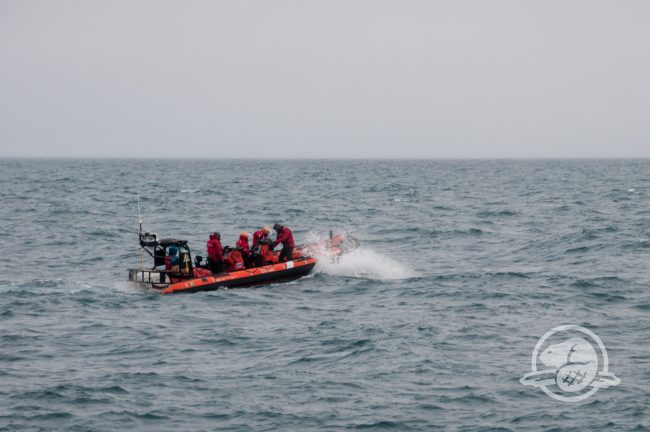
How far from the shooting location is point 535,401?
13.7 m

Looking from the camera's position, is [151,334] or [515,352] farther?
[151,334]

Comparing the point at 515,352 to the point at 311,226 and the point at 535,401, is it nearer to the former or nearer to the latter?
the point at 535,401

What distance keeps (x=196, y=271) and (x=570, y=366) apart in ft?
40.3

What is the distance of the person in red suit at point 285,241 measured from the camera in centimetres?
2523

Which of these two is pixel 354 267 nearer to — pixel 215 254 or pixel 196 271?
pixel 215 254

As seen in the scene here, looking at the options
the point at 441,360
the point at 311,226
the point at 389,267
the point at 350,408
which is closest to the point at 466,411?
the point at 350,408

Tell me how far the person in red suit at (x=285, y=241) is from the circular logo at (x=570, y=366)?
31.6ft

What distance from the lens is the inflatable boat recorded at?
23.5m

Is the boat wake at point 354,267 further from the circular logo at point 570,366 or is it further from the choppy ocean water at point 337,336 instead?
the circular logo at point 570,366

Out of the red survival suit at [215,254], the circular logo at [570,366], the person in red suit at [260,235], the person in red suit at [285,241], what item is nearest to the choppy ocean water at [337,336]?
the circular logo at [570,366]

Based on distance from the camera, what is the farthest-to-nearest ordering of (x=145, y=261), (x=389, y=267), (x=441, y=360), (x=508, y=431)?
(x=145, y=261), (x=389, y=267), (x=441, y=360), (x=508, y=431)

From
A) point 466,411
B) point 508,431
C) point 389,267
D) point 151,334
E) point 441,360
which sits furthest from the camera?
point 389,267

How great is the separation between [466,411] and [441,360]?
283 centimetres

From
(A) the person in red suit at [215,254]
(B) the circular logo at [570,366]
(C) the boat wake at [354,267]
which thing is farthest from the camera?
(C) the boat wake at [354,267]
